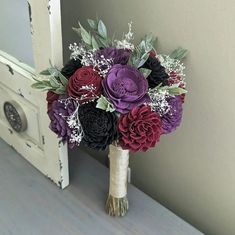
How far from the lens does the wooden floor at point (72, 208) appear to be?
0.88 metres

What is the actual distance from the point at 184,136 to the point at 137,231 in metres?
0.27

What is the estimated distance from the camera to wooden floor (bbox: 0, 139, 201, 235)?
2.89ft

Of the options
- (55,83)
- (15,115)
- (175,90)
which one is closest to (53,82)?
(55,83)

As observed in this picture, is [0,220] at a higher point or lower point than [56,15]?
lower

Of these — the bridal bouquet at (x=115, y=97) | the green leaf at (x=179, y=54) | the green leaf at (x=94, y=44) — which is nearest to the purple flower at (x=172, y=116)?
the bridal bouquet at (x=115, y=97)

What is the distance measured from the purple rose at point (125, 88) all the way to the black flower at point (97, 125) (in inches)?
1.2

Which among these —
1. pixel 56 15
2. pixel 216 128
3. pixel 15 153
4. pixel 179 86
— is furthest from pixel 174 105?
pixel 15 153

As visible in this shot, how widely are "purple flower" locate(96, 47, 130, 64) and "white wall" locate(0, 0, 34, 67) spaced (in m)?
0.25

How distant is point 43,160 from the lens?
40.3 inches

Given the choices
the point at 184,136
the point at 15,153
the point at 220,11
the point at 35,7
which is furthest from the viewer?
the point at 15,153

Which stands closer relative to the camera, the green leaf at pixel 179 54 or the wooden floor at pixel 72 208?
the green leaf at pixel 179 54

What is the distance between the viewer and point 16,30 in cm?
93

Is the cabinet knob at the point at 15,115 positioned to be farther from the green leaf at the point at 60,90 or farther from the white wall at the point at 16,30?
the green leaf at the point at 60,90

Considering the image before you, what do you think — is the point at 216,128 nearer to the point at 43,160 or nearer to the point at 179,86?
the point at 179,86
